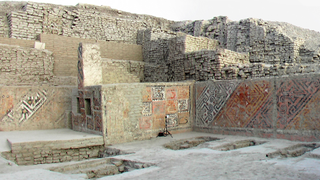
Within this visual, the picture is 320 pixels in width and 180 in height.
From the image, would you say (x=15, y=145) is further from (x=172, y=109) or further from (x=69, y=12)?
(x=69, y=12)

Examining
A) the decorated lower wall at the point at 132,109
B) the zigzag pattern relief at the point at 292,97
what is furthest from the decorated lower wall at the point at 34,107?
the zigzag pattern relief at the point at 292,97

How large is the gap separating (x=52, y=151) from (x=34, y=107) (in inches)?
104

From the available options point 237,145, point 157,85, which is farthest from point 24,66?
point 237,145

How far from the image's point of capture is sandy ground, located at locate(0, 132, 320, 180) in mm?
4455

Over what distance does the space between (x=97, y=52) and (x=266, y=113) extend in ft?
15.8

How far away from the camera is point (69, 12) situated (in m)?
15.3

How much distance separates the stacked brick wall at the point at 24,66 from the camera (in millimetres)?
10672

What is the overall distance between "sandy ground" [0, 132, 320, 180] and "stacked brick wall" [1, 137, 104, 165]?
2.78 feet

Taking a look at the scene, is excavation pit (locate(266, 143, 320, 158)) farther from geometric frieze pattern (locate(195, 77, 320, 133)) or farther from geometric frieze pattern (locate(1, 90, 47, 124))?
geometric frieze pattern (locate(1, 90, 47, 124))

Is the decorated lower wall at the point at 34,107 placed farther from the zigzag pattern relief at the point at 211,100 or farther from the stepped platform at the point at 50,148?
the zigzag pattern relief at the point at 211,100

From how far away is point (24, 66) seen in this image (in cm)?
1102

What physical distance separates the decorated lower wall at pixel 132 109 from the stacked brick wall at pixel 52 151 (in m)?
0.46

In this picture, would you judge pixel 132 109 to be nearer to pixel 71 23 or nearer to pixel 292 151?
pixel 292 151

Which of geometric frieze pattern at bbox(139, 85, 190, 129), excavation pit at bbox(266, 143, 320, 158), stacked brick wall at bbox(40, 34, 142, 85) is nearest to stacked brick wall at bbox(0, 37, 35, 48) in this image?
stacked brick wall at bbox(40, 34, 142, 85)
